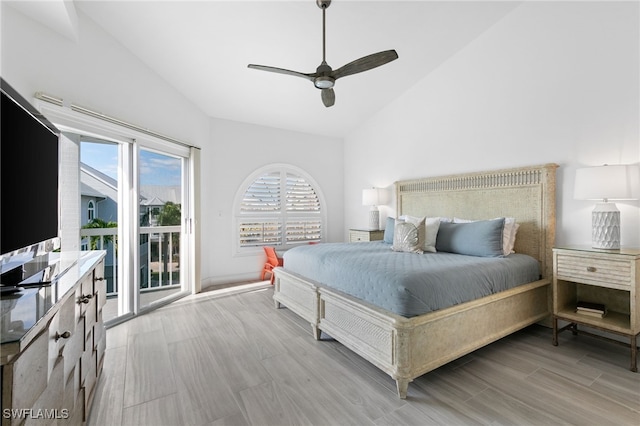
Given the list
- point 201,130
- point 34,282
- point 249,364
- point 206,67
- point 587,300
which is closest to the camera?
point 34,282

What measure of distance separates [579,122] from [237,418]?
150 inches

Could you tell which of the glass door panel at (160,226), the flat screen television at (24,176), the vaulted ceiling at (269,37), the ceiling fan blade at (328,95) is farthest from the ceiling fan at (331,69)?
the glass door panel at (160,226)

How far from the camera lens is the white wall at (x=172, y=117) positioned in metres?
2.28

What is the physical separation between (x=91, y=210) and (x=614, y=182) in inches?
195

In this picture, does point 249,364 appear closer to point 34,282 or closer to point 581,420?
point 34,282

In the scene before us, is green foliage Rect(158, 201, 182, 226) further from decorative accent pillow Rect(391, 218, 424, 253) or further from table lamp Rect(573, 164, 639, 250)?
table lamp Rect(573, 164, 639, 250)

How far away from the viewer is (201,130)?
457cm

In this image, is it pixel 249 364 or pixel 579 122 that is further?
pixel 579 122

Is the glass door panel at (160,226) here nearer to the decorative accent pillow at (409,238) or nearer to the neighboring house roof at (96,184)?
the neighboring house roof at (96,184)

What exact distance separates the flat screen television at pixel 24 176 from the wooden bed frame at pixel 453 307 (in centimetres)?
201

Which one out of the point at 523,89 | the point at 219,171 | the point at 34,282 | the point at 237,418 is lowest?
the point at 237,418

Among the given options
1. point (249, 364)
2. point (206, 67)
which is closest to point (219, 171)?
point (206, 67)

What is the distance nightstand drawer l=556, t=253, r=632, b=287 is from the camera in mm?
2281

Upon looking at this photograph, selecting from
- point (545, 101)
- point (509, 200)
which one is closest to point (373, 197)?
point (509, 200)
